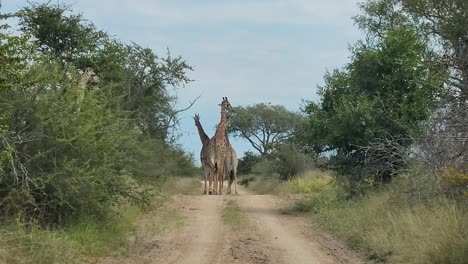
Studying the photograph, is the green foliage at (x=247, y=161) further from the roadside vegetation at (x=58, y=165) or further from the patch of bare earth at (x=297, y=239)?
the roadside vegetation at (x=58, y=165)

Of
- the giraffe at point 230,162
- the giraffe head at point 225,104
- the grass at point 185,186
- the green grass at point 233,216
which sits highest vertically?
the giraffe head at point 225,104

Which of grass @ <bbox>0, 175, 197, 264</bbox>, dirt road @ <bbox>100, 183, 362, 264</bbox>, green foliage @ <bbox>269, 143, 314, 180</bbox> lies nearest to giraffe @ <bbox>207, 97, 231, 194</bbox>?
dirt road @ <bbox>100, 183, 362, 264</bbox>

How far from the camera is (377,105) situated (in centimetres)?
1925

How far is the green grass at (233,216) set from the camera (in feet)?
57.9

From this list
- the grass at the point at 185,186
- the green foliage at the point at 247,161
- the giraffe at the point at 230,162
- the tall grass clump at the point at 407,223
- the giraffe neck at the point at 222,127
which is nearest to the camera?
the tall grass clump at the point at 407,223

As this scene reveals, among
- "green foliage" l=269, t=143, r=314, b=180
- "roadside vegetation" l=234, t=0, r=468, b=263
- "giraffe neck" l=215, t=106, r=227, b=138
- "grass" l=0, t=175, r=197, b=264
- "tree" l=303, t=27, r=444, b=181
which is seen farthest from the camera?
"green foliage" l=269, t=143, r=314, b=180

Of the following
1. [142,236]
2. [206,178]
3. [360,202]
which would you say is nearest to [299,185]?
[206,178]

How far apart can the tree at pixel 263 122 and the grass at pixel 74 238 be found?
186 ft

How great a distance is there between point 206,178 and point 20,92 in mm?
18314

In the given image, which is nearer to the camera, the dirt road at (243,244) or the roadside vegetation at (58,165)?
the roadside vegetation at (58,165)

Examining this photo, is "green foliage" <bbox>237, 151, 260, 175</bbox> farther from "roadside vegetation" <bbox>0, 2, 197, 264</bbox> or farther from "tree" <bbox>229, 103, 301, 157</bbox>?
"roadside vegetation" <bbox>0, 2, 197, 264</bbox>

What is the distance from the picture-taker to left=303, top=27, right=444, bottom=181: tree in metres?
18.8

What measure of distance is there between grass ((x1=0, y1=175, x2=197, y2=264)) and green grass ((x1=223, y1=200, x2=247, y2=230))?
148 centimetres

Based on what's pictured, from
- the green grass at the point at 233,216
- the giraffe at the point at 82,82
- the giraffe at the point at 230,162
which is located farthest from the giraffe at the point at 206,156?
the giraffe at the point at 82,82
